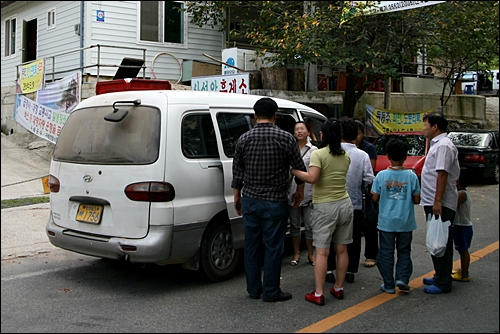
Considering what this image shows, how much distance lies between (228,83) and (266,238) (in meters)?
6.96

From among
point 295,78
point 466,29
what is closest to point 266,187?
point 295,78

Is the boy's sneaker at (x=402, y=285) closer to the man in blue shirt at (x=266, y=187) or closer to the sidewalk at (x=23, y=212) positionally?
the man in blue shirt at (x=266, y=187)

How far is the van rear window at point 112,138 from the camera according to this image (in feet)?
16.2

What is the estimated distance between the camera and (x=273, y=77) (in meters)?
12.8

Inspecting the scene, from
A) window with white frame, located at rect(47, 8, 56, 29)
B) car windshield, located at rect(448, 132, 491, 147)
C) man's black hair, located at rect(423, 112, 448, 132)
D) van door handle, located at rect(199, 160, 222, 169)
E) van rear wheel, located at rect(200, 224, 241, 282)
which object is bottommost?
van rear wheel, located at rect(200, 224, 241, 282)

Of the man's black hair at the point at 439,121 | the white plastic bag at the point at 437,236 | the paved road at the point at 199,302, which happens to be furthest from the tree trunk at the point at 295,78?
the white plastic bag at the point at 437,236

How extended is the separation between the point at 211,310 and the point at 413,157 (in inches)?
343

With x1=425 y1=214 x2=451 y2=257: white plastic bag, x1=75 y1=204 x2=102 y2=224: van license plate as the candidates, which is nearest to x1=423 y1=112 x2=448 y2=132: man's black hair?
x1=425 y1=214 x2=451 y2=257: white plastic bag

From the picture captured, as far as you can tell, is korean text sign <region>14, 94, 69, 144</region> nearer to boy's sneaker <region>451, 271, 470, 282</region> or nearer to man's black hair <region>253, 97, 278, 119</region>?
man's black hair <region>253, 97, 278, 119</region>

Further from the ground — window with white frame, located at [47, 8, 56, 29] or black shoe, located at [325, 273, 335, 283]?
window with white frame, located at [47, 8, 56, 29]

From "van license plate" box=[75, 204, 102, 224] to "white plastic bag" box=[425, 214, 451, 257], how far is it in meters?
3.13

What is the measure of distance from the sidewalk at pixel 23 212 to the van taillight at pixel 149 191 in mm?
1090

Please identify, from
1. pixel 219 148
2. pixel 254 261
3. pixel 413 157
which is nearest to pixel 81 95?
pixel 413 157

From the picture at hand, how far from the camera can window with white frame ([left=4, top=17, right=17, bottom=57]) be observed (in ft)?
62.7
